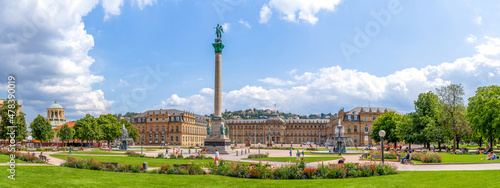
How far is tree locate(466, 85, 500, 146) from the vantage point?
53469mm

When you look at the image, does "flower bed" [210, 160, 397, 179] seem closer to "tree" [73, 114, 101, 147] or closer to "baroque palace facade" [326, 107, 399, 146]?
"tree" [73, 114, 101, 147]

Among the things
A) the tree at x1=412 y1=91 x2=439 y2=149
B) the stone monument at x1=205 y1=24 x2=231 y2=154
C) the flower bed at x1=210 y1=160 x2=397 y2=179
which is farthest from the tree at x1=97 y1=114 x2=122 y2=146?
the flower bed at x1=210 y1=160 x2=397 y2=179

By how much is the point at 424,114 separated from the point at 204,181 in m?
60.6

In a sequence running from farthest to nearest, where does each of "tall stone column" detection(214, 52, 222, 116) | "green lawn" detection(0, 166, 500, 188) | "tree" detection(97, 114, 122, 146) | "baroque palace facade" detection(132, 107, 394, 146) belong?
"baroque palace facade" detection(132, 107, 394, 146), "tree" detection(97, 114, 122, 146), "tall stone column" detection(214, 52, 222, 116), "green lawn" detection(0, 166, 500, 188)

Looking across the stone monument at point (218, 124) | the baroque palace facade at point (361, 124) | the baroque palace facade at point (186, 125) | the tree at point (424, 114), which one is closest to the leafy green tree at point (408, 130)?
the tree at point (424, 114)

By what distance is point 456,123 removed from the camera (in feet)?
214

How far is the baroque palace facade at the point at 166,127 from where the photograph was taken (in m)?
146

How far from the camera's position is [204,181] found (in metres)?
22.5

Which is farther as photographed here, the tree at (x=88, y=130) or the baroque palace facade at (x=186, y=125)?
the baroque palace facade at (x=186, y=125)

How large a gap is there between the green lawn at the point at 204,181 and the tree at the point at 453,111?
154 ft

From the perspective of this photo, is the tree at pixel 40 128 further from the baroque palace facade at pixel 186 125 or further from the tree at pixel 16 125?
the baroque palace facade at pixel 186 125

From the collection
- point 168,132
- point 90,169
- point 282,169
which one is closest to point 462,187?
point 282,169

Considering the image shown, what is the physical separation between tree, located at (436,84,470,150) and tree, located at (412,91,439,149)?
1575mm

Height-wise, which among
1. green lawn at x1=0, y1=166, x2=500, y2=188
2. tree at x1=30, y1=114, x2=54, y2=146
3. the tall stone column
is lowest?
green lawn at x1=0, y1=166, x2=500, y2=188
